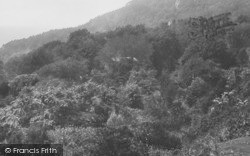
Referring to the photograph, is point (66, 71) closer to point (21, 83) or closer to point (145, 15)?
point (21, 83)

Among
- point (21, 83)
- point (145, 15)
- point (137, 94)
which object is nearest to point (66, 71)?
point (21, 83)

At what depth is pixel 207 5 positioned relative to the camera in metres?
100

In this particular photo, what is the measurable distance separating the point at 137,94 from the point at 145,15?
251 ft

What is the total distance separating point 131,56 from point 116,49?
1941 millimetres

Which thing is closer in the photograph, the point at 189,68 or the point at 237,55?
the point at 189,68

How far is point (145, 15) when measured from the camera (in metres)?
112

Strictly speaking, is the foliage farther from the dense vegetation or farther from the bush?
the bush

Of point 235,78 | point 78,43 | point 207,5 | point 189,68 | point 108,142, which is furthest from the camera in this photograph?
point 207,5

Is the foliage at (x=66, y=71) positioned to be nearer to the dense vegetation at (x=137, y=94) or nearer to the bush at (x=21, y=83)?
the dense vegetation at (x=137, y=94)

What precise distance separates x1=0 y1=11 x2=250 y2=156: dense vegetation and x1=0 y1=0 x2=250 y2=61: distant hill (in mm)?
32590

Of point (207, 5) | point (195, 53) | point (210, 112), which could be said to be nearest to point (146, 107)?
point (210, 112)

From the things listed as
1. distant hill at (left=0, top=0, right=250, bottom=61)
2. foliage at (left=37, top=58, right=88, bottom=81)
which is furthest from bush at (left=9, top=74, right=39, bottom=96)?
distant hill at (left=0, top=0, right=250, bottom=61)

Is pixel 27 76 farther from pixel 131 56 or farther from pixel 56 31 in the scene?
pixel 56 31

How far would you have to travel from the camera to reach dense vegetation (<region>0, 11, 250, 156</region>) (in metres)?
27.6
